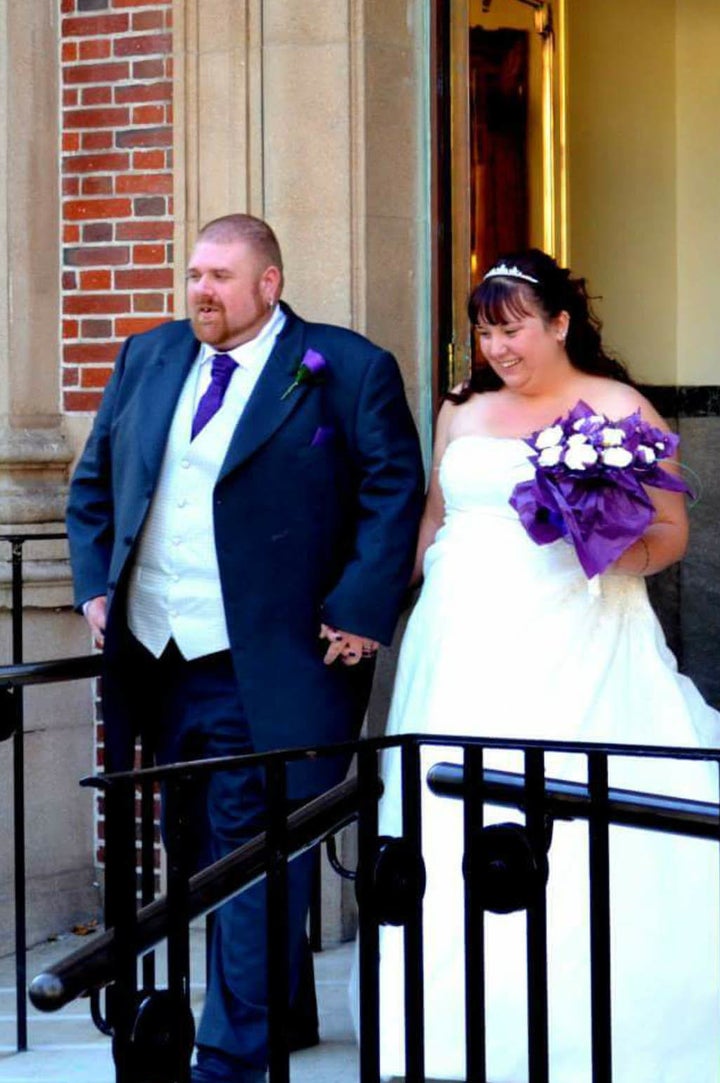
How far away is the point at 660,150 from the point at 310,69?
326cm

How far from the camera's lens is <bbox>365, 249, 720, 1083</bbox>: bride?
443 cm

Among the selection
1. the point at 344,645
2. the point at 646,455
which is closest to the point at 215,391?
the point at 344,645

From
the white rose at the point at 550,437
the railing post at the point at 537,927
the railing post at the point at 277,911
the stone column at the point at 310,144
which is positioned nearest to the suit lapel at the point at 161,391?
the white rose at the point at 550,437

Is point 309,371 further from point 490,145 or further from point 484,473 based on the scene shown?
point 490,145

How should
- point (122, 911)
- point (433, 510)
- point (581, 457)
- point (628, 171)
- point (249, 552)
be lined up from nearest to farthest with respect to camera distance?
point (122, 911) < point (581, 457) < point (249, 552) < point (433, 510) < point (628, 171)

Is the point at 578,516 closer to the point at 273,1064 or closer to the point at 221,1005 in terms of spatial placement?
the point at 221,1005

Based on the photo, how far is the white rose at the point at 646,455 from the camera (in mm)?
4512

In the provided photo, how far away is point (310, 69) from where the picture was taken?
5.68 metres

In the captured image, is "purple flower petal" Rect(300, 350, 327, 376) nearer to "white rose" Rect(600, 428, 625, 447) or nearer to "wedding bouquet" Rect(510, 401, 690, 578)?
"wedding bouquet" Rect(510, 401, 690, 578)

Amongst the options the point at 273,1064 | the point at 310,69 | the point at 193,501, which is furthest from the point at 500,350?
the point at 273,1064

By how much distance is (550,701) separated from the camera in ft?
15.1

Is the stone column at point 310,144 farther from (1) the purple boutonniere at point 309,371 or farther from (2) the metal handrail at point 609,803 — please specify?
(2) the metal handrail at point 609,803

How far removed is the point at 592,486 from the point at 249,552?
80 cm

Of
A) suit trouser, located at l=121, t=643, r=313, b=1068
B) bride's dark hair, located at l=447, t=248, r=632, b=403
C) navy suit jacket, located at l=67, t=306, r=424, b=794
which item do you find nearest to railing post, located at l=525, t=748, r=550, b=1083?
suit trouser, located at l=121, t=643, r=313, b=1068
